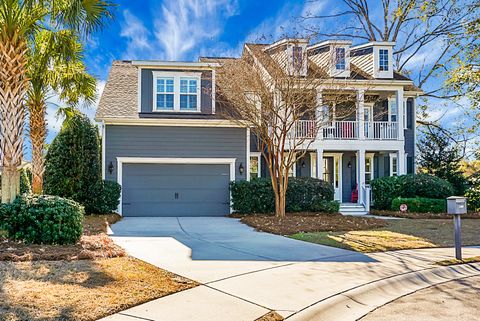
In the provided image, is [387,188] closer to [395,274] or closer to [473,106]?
[473,106]

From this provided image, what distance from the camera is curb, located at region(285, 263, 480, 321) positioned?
4.75m

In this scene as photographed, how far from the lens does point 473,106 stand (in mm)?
11406

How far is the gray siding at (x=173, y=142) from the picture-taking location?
1650 centimetres

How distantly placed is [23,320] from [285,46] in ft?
43.1

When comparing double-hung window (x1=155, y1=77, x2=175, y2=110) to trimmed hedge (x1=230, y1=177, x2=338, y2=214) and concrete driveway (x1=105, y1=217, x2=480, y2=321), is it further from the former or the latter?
concrete driveway (x1=105, y1=217, x2=480, y2=321)

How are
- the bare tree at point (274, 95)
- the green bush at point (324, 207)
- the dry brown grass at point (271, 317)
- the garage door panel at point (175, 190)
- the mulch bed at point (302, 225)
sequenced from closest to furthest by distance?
the dry brown grass at point (271, 317) < the mulch bed at point (302, 225) < the bare tree at point (274, 95) < the garage door panel at point (175, 190) < the green bush at point (324, 207)

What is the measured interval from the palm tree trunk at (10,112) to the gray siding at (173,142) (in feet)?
24.2

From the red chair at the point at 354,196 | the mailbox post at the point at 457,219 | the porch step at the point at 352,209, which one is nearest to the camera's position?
the mailbox post at the point at 457,219

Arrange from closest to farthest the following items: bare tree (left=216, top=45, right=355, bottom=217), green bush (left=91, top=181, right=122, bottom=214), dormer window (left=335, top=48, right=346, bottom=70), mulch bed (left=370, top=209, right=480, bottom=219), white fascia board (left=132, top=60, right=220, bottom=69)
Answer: bare tree (left=216, top=45, right=355, bottom=217) < green bush (left=91, top=181, right=122, bottom=214) < mulch bed (left=370, top=209, right=480, bottom=219) < dormer window (left=335, top=48, right=346, bottom=70) < white fascia board (left=132, top=60, right=220, bottom=69)

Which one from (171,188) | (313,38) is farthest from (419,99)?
(171,188)

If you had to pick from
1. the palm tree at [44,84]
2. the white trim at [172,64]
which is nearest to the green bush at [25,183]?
the palm tree at [44,84]

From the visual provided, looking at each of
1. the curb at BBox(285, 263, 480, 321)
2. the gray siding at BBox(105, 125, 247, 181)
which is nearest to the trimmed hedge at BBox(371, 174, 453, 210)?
the gray siding at BBox(105, 125, 247, 181)

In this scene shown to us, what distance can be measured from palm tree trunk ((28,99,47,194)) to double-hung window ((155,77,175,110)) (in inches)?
197

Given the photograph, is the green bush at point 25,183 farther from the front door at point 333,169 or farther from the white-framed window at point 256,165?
the front door at point 333,169
